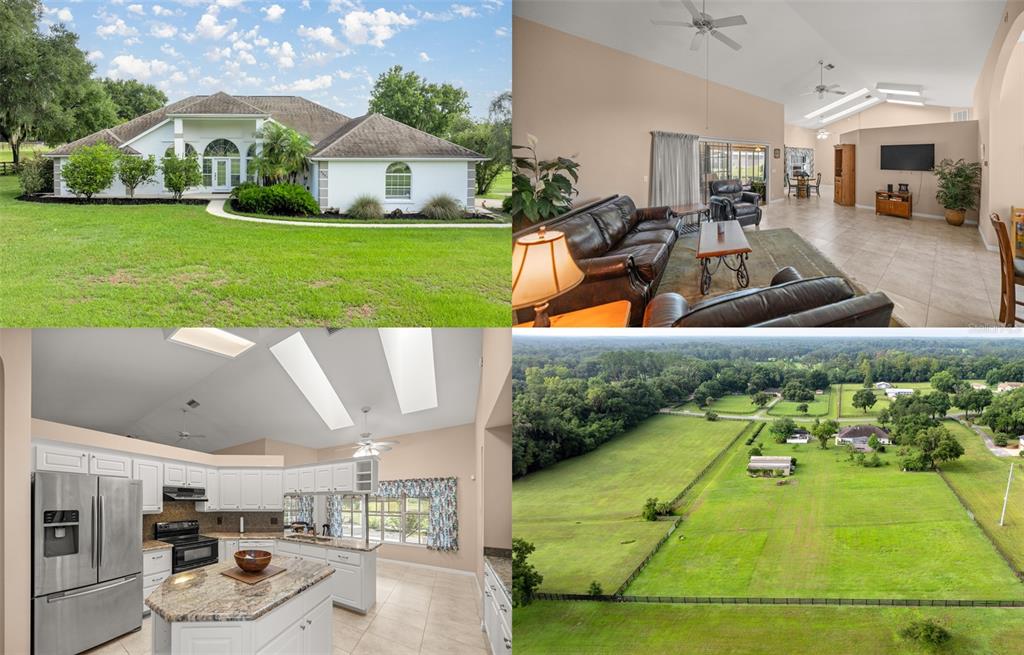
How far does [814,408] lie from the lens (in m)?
3.72

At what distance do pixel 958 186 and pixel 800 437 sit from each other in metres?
1.57

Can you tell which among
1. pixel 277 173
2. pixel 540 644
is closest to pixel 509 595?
pixel 540 644

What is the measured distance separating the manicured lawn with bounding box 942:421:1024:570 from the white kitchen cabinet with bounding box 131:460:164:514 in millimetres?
5359

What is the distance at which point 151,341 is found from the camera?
12.3 feet

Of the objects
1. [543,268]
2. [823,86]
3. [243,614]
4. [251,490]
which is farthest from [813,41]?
[251,490]

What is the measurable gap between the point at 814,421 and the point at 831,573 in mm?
842

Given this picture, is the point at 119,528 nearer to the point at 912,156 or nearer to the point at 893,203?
the point at 893,203

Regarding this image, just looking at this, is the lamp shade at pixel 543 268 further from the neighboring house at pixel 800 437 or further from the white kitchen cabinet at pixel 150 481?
the white kitchen cabinet at pixel 150 481

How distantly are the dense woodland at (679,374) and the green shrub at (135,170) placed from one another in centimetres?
210

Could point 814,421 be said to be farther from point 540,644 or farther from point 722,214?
point 540,644

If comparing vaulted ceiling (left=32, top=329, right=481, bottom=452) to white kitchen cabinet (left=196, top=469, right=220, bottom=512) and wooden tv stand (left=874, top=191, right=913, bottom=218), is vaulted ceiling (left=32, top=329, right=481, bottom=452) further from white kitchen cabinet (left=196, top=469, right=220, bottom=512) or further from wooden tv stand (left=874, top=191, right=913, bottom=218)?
wooden tv stand (left=874, top=191, right=913, bottom=218)

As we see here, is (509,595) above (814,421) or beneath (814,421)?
beneath

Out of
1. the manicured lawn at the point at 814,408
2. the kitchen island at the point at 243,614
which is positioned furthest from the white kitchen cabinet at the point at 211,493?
the manicured lawn at the point at 814,408

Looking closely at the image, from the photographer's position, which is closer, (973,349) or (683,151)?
(683,151)
